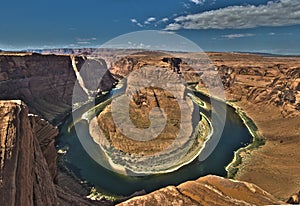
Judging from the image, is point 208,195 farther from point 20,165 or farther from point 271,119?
point 271,119

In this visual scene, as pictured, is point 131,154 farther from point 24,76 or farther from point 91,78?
point 91,78

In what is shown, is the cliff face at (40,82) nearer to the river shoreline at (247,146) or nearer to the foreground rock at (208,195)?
the river shoreline at (247,146)

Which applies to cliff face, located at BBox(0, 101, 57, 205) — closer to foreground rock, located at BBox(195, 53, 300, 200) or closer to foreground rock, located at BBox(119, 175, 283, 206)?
foreground rock, located at BBox(119, 175, 283, 206)

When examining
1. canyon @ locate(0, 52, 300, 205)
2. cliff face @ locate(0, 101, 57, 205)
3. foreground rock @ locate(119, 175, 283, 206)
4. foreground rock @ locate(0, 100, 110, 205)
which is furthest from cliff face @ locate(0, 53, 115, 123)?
foreground rock @ locate(119, 175, 283, 206)

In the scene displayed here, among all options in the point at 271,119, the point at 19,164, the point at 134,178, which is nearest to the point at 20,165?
the point at 19,164

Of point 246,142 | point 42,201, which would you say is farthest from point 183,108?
point 42,201
